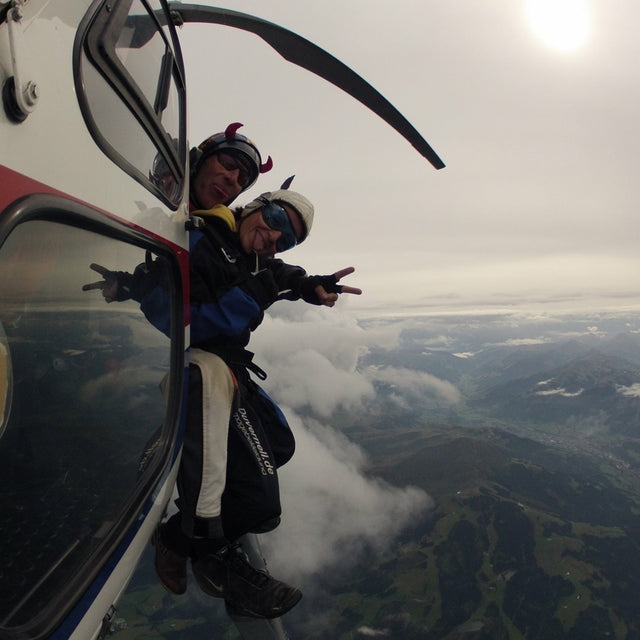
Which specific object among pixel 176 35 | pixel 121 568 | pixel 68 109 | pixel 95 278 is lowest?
pixel 121 568

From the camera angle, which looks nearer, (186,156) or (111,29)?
(111,29)

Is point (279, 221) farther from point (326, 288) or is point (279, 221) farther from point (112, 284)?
point (112, 284)

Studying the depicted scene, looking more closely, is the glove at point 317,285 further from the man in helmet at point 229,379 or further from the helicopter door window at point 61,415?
the helicopter door window at point 61,415

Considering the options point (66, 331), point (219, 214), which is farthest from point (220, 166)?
point (66, 331)

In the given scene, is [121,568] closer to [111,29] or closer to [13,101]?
[13,101]

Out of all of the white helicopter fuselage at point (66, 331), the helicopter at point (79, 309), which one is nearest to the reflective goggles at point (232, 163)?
the helicopter at point (79, 309)

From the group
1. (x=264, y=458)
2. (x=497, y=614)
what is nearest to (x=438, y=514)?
(x=497, y=614)

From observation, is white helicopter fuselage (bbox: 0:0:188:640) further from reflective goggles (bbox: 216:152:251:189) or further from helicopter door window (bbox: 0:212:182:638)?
reflective goggles (bbox: 216:152:251:189)
